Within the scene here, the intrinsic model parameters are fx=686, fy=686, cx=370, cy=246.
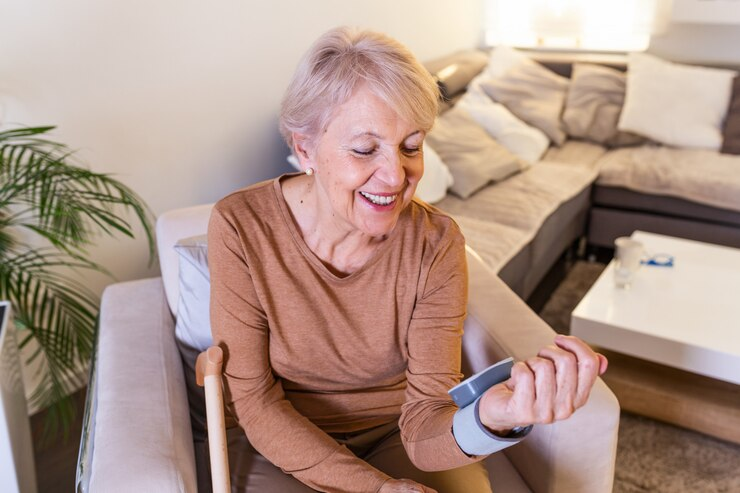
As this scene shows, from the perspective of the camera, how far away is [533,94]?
11.2 ft

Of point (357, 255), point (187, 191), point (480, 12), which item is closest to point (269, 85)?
point (187, 191)

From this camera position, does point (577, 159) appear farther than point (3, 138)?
Yes

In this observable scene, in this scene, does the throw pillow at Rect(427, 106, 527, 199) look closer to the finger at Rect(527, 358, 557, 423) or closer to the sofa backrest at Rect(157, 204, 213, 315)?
the sofa backrest at Rect(157, 204, 213, 315)

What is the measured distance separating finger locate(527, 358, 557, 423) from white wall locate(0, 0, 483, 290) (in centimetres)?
146

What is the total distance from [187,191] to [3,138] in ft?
2.81

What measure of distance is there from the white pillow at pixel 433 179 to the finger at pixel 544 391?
164 cm

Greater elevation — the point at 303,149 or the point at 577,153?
the point at 303,149

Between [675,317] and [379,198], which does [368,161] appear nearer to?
[379,198]

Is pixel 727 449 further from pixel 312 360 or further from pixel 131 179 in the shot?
pixel 131 179

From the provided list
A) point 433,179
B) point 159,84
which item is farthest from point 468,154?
point 159,84

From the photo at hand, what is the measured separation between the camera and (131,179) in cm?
203

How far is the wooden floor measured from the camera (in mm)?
1731

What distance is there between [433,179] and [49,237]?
57.2 inches

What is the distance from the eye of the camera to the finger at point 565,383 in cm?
85
